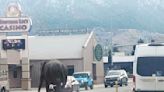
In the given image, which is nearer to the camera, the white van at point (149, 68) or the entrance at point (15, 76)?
the white van at point (149, 68)

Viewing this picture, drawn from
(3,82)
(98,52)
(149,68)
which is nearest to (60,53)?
(98,52)

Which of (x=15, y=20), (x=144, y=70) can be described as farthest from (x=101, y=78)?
(x=144, y=70)

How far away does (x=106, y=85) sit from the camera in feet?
206

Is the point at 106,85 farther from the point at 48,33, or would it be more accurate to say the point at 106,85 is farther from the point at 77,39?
the point at 48,33

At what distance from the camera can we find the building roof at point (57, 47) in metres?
77.9

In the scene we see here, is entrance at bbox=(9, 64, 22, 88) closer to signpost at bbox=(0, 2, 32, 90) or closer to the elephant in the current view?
signpost at bbox=(0, 2, 32, 90)

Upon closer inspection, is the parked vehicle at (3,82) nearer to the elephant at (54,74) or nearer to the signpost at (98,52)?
the elephant at (54,74)

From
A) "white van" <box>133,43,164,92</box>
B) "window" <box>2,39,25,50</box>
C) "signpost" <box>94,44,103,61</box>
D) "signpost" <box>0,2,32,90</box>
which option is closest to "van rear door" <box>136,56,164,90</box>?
"white van" <box>133,43,164,92</box>

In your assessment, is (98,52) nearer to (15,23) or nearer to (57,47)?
(57,47)

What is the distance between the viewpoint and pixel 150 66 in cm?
2833

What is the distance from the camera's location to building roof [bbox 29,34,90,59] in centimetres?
7788

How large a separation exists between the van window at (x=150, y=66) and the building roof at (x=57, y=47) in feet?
161

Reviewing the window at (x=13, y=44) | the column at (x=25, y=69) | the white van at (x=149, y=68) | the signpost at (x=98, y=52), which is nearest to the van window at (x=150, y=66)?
the white van at (x=149, y=68)

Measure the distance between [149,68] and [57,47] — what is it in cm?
5115
